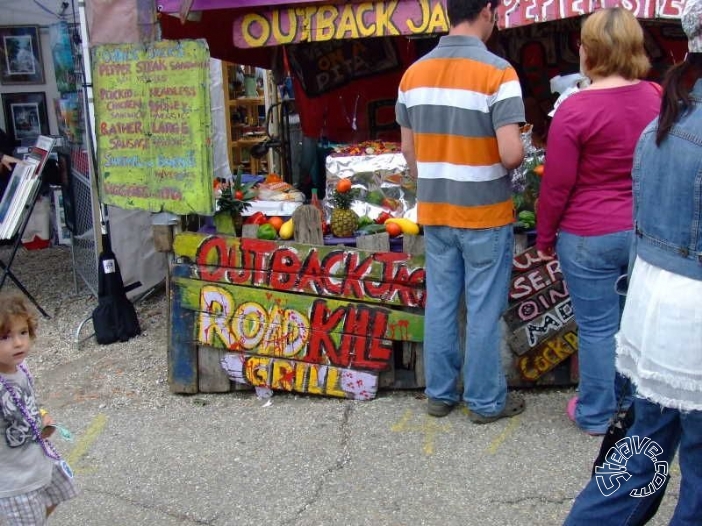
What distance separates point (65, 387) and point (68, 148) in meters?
2.81

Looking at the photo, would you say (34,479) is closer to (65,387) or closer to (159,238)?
(159,238)

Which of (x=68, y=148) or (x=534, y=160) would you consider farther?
(x=68, y=148)

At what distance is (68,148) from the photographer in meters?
6.75

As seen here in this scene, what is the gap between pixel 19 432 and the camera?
2426 millimetres

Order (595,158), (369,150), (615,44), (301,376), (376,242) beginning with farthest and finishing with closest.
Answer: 1. (369,150)
2. (301,376)
3. (376,242)
4. (595,158)
5. (615,44)

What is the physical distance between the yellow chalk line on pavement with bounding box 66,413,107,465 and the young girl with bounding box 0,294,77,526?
1.27 metres

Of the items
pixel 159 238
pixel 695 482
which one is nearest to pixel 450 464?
pixel 695 482

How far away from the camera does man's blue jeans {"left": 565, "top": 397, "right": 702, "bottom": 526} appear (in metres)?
2.16

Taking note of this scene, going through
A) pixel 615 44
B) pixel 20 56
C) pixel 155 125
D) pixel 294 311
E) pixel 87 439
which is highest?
pixel 20 56

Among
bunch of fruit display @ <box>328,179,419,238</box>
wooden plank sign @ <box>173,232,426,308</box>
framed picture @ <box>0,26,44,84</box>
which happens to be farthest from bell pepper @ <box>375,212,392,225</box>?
framed picture @ <box>0,26,44,84</box>

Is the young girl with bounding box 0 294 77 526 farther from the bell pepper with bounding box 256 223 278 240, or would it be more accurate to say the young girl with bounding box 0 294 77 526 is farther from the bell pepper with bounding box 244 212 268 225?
the bell pepper with bounding box 244 212 268 225

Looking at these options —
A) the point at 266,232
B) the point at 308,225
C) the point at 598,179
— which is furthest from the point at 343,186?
the point at 598,179

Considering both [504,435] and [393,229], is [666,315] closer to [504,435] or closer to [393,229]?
[504,435]

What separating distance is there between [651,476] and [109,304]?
3.99m
